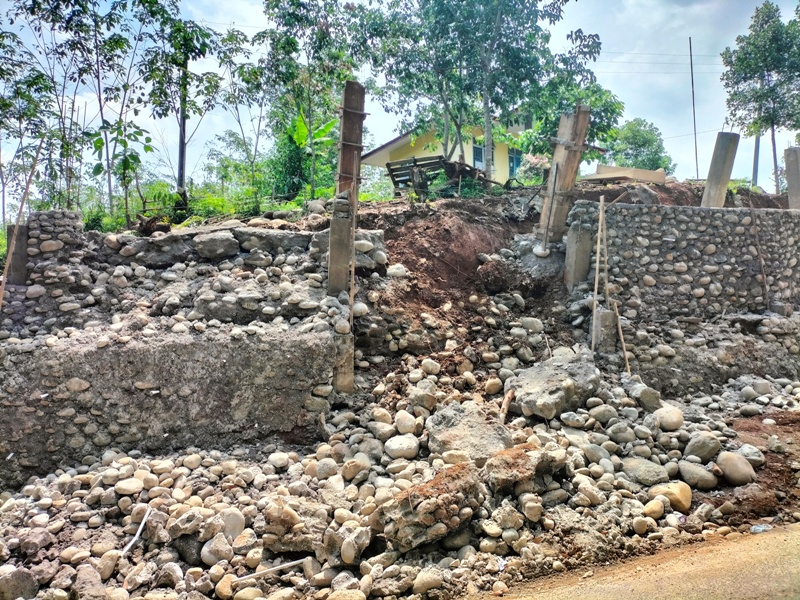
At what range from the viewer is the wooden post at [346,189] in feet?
18.4

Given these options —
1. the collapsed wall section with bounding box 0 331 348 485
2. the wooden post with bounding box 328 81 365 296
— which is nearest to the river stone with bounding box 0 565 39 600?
the collapsed wall section with bounding box 0 331 348 485

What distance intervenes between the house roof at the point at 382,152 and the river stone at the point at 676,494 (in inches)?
529

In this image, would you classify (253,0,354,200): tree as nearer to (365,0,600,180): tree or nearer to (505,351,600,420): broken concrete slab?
(365,0,600,180): tree

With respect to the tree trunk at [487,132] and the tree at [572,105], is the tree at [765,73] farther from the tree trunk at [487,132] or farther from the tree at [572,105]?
the tree trunk at [487,132]

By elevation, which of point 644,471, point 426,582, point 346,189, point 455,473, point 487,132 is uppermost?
point 487,132

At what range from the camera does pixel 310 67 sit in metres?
9.34

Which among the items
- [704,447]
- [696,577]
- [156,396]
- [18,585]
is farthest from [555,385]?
[18,585]

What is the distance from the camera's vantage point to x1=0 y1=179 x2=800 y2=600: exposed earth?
3406 mm

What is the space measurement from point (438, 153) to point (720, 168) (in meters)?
9.97

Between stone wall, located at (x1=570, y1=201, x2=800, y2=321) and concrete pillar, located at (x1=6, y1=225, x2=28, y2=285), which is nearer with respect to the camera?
concrete pillar, located at (x1=6, y1=225, x2=28, y2=285)

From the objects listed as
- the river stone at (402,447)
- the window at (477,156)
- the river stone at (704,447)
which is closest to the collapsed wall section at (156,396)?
the river stone at (402,447)

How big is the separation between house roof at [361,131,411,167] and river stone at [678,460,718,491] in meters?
13.3

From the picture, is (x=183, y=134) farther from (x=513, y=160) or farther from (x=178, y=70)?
(x=513, y=160)

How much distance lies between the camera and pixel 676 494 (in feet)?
13.1
